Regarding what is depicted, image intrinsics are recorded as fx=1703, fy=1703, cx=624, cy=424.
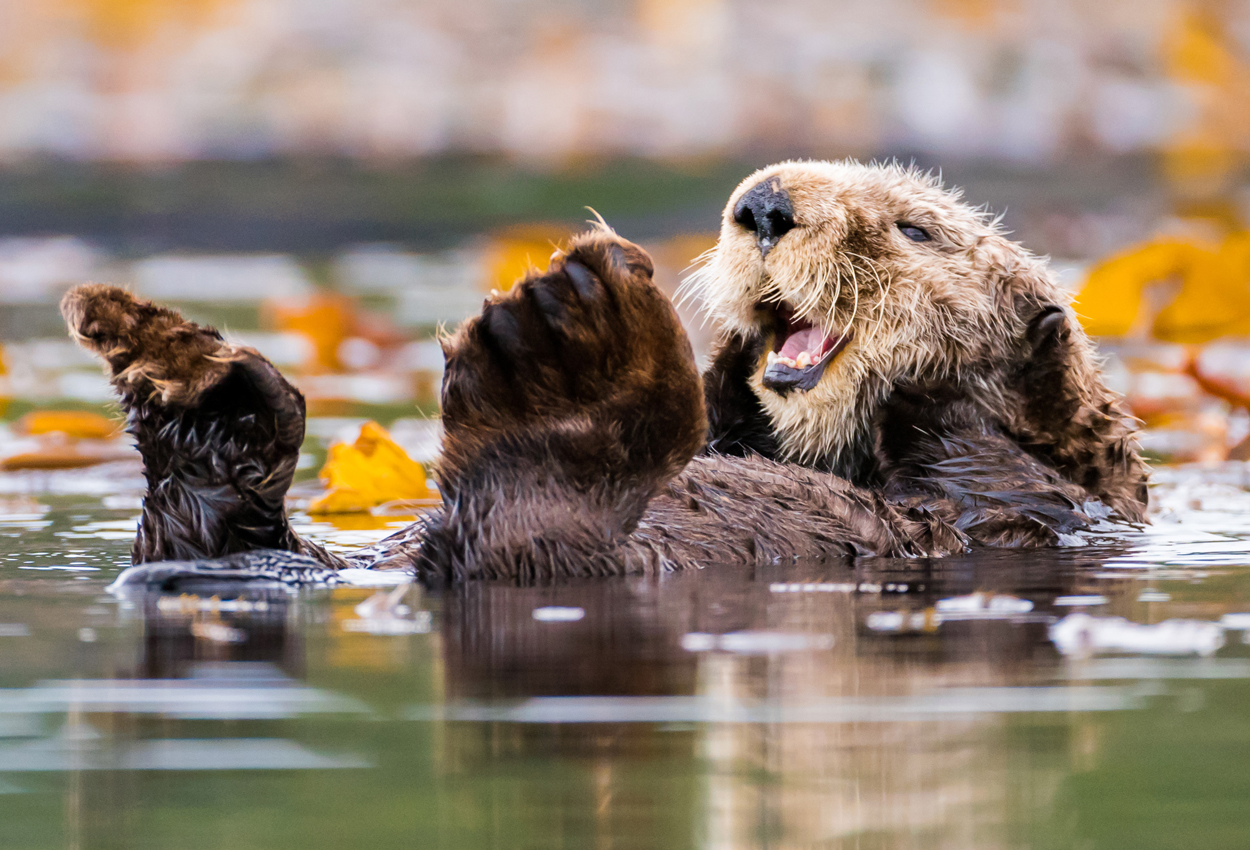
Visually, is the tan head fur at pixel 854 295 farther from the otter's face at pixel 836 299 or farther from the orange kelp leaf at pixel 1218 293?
the orange kelp leaf at pixel 1218 293

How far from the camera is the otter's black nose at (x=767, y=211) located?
353 centimetres

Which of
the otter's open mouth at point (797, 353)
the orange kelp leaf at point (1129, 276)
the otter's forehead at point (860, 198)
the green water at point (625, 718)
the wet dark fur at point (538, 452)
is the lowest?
the green water at point (625, 718)

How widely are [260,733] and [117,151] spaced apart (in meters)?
14.1

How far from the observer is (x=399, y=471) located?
4270mm

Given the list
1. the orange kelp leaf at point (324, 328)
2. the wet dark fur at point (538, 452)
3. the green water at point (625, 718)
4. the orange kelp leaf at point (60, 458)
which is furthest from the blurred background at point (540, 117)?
the green water at point (625, 718)

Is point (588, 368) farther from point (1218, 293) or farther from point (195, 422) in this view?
point (1218, 293)

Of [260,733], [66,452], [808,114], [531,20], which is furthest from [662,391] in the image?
[531,20]

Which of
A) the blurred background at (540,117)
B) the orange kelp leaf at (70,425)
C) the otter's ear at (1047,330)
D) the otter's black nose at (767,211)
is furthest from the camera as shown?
the blurred background at (540,117)

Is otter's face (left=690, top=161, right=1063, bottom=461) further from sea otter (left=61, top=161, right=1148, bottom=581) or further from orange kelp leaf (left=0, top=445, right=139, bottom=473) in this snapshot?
orange kelp leaf (left=0, top=445, right=139, bottom=473)

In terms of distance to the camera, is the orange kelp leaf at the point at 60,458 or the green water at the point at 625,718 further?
the orange kelp leaf at the point at 60,458

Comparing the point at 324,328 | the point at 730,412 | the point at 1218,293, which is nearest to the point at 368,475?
the point at 730,412

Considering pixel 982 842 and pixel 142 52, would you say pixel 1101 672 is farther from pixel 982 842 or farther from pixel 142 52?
pixel 142 52

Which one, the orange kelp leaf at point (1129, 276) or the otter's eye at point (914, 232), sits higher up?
the orange kelp leaf at point (1129, 276)

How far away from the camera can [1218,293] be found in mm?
6555
